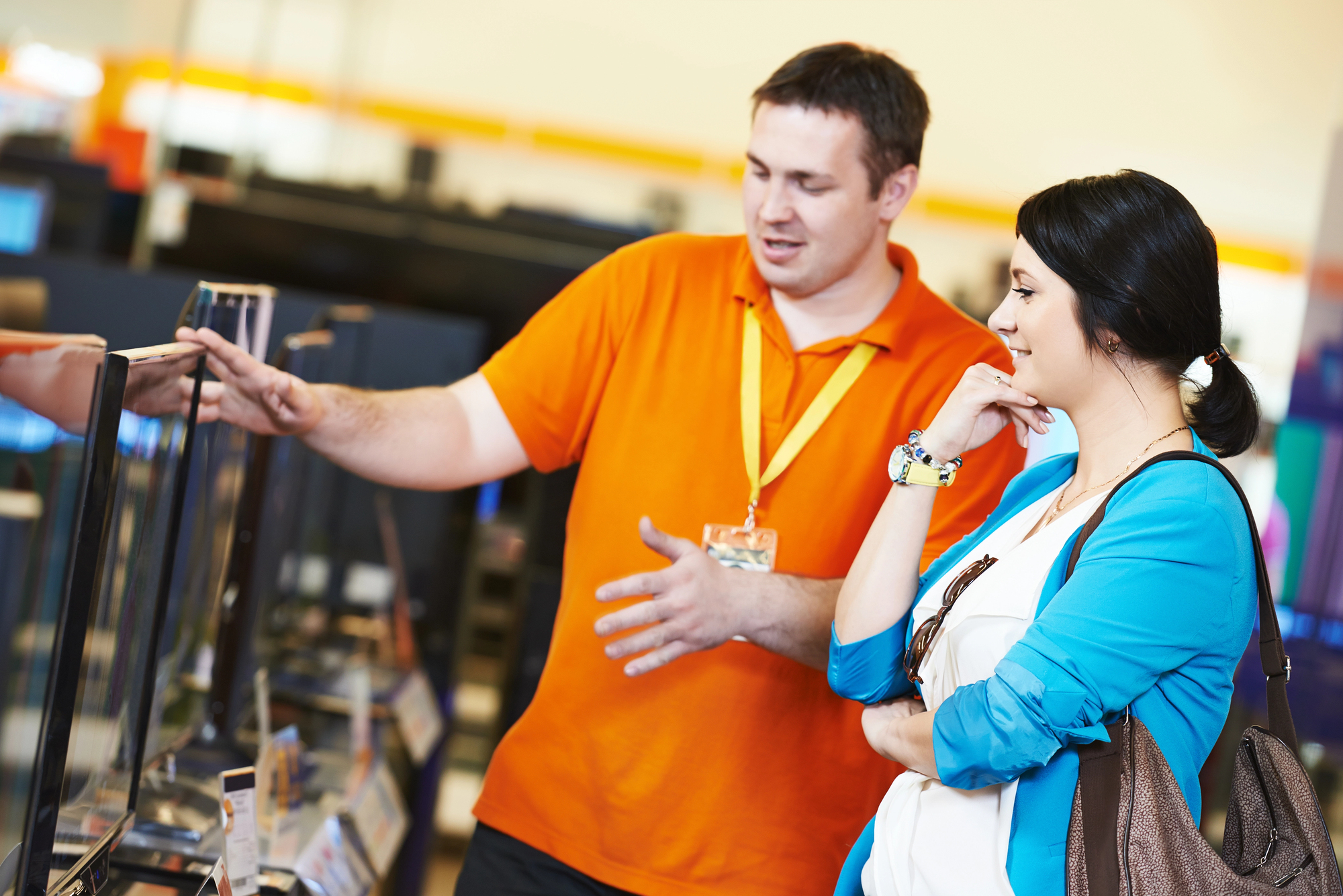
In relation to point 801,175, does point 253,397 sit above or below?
below

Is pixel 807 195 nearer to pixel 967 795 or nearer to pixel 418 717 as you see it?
pixel 967 795

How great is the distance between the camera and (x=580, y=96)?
927cm

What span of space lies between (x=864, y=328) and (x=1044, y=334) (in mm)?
549

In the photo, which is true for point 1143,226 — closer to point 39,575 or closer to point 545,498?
point 39,575

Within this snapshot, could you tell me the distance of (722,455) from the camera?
164 cm

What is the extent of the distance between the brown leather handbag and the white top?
6 centimetres

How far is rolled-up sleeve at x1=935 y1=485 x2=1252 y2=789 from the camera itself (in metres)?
1.01

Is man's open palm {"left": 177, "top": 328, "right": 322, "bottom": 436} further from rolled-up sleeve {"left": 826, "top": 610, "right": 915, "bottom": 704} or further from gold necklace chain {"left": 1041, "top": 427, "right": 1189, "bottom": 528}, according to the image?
gold necklace chain {"left": 1041, "top": 427, "right": 1189, "bottom": 528}

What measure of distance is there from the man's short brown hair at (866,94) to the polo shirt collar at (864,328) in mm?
144

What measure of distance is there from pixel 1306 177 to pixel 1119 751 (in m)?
7.28

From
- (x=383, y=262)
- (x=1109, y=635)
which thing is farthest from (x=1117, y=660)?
(x=383, y=262)

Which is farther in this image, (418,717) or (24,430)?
(418,717)

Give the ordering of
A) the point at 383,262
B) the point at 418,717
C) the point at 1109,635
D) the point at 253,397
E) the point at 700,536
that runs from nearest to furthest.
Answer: the point at 1109,635
the point at 253,397
the point at 700,536
the point at 418,717
the point at 383,262

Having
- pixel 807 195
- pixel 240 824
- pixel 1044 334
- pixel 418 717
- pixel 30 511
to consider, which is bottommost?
pixel 418 717
